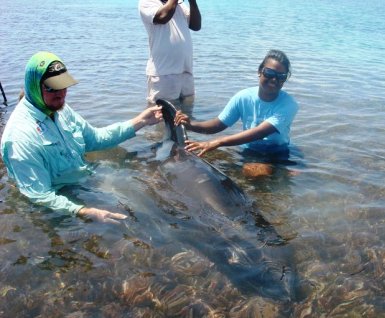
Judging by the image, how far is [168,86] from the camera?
8828 mm

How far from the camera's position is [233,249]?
4.55 metres

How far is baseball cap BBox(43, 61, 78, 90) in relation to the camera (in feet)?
14.3

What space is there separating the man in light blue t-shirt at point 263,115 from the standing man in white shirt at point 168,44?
2245 millimetres

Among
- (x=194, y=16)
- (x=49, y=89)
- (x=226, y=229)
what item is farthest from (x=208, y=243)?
(x=194, y=16)

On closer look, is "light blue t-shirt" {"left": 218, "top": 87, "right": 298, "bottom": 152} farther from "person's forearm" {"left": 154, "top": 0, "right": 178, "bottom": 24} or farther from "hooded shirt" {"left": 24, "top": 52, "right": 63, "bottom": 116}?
"hooded shirt" {"left": 24, "top": 52, "right": 63, "bottom": 116}

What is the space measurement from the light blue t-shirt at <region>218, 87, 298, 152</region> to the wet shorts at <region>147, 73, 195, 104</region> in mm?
2278

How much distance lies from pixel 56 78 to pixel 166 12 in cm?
389

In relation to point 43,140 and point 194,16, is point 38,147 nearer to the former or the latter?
point 43,140

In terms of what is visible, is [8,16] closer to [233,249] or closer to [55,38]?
[55,38]

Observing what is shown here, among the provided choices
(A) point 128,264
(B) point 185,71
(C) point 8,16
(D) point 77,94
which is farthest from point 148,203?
(C) point 8,16

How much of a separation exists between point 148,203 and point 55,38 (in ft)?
60.5

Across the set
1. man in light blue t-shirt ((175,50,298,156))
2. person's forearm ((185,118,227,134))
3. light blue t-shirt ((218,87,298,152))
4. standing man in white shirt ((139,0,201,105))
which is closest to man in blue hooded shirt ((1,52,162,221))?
man in light blue t-shirt ((175,50,298,156))

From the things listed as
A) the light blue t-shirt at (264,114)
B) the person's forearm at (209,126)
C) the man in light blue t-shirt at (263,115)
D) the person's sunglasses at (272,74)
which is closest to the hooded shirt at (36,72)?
the man in light blue t-shirt at (263,115)

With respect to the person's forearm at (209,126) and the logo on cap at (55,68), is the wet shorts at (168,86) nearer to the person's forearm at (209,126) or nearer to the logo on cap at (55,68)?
the person's forearm at (209,126)
